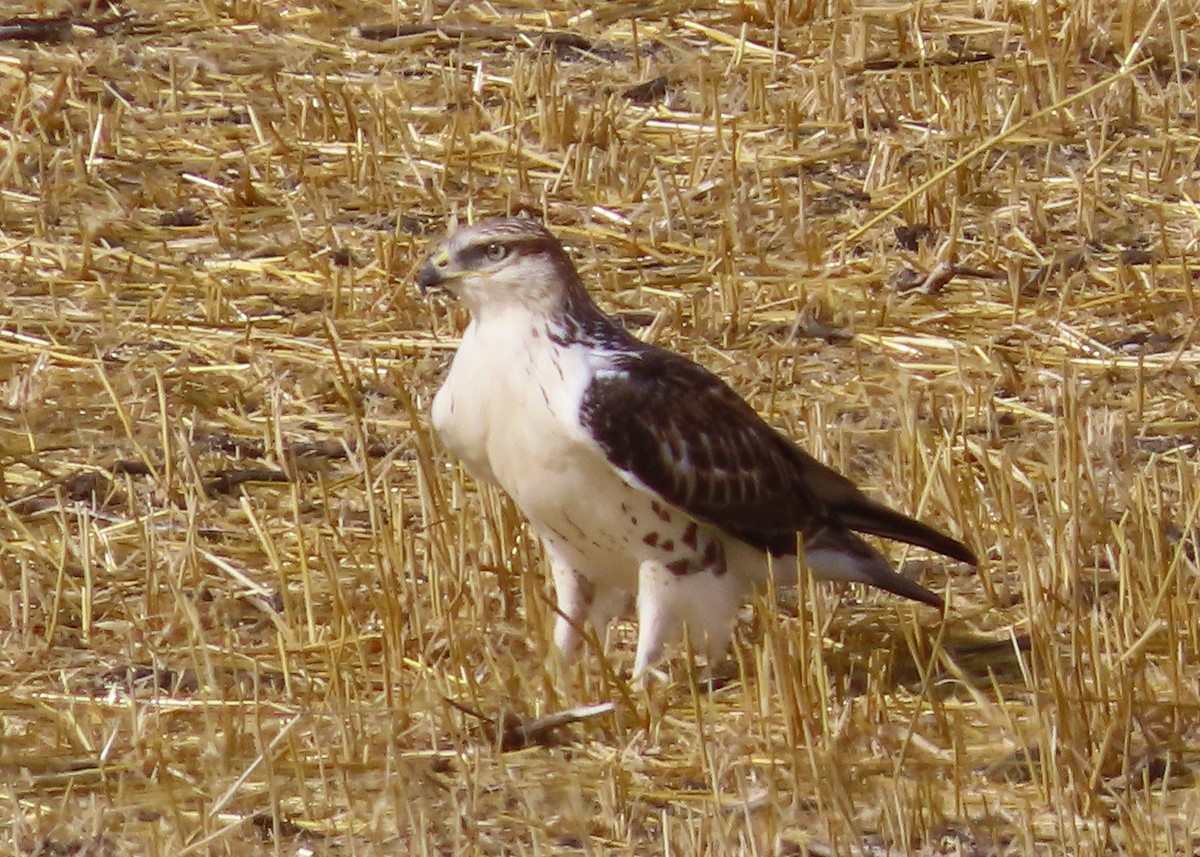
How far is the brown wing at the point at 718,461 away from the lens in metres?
5.36

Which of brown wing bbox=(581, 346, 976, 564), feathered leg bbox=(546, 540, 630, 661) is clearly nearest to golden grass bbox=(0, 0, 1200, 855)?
feathered leg bbox=(546, 540, 630, 661)

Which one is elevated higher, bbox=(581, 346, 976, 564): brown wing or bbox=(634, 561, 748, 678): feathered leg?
bbox=(581, 346, 976, 564): brown wing

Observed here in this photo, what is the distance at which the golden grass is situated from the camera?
15.7 feet

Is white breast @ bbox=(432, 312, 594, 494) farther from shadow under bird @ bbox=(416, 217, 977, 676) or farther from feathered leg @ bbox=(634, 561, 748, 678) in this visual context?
feathered leg @ bbox=(634, 561, 748, 678)

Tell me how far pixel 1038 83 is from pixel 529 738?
5.16 meters

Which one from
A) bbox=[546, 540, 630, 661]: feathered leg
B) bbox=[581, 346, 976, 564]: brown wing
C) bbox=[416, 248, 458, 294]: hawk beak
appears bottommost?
bbox=[546, 540, 630, 661]: feathered leg

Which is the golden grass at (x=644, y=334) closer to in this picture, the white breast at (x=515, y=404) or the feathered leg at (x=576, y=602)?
the feathered leg at (x=576, y=602)

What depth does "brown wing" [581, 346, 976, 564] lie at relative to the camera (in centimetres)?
536

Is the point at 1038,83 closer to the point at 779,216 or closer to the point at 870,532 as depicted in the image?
the point at 779,216

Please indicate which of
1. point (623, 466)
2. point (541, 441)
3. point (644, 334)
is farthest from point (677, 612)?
point (644, 334)

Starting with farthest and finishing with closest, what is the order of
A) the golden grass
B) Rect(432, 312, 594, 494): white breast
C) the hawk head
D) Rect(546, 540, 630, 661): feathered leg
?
Rect(546, 540, 630, 661): feathered leg < the hawk head < Rect(432, 312, 594, 494): white breast < the golden grass

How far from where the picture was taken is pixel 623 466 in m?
5.36

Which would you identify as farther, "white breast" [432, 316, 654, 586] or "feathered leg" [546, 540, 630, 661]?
"feathered leg" [546, 540, 630, 661]

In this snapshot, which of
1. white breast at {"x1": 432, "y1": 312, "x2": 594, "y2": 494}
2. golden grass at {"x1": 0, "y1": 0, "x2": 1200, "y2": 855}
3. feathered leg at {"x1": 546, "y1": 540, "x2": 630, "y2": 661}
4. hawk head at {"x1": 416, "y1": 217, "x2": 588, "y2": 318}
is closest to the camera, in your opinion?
golden grass at {"x1": 0, "y1": 0, "x2": 1200, "y2": 855}
